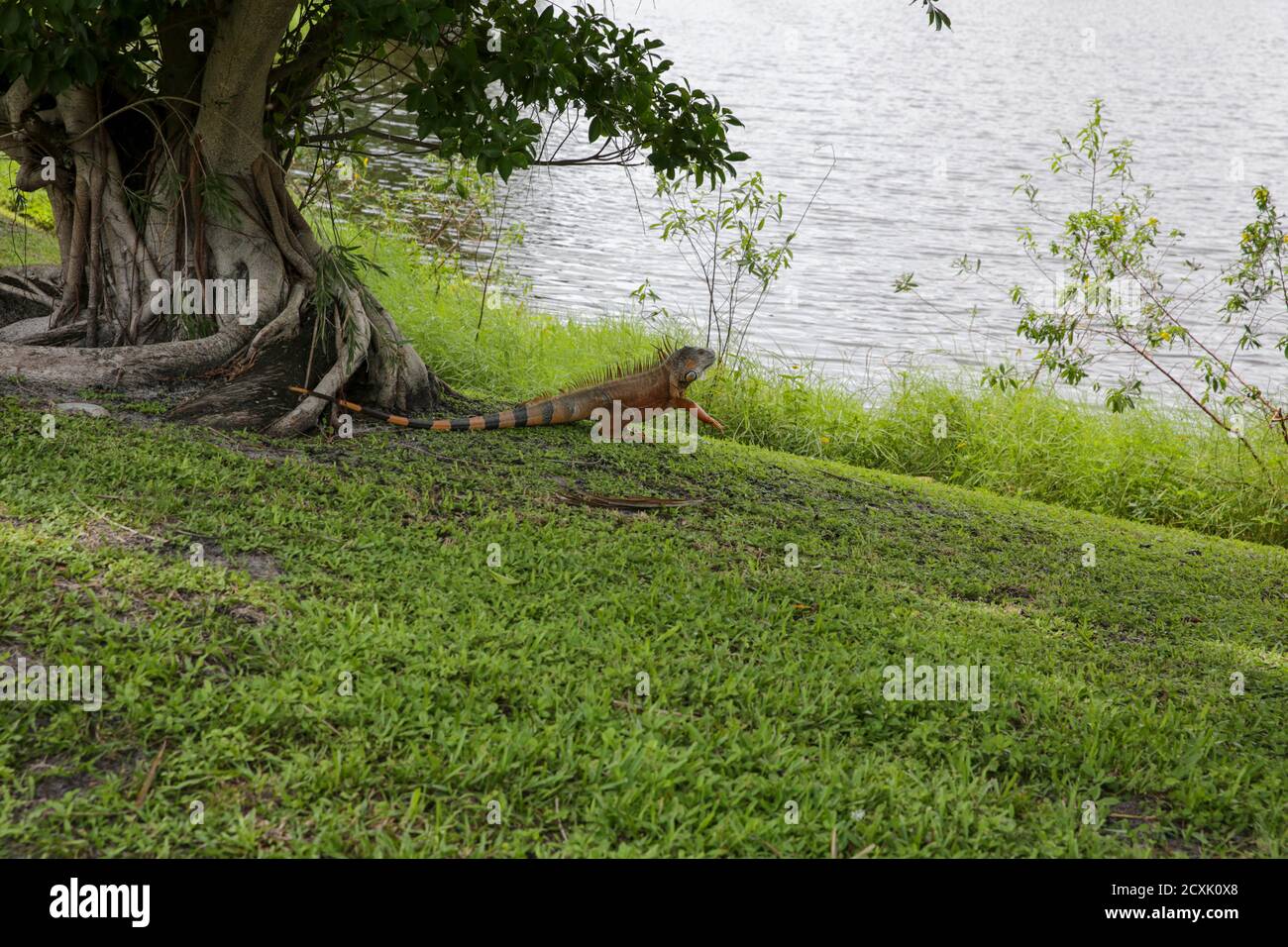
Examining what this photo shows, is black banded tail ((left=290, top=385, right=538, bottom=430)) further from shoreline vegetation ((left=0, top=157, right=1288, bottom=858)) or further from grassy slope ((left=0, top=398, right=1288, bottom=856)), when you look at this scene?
grassy slope ((left=0, top=398, right=1288, bottom=856))

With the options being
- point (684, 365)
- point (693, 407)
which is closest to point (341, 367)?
point (684, 365)

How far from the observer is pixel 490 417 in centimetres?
645

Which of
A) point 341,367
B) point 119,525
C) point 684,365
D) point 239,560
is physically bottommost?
point 239,560

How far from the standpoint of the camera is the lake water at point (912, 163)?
14.5m

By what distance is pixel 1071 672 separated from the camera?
4.05 m

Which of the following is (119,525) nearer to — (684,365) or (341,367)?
(341,367)

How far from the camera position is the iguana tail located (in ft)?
19.8

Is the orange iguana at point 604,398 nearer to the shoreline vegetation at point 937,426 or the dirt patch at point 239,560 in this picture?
the shoreline vegetation at point 937,426

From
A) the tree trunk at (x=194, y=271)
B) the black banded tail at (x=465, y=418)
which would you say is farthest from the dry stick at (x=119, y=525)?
the black banded tail at (x=465, y=418)

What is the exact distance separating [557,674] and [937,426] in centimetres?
604

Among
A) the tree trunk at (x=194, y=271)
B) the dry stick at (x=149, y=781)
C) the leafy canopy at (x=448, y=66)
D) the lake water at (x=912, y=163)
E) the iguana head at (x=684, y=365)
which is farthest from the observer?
the lake water at (x=912, y=163)

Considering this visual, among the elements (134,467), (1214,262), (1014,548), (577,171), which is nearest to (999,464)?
(1014,548)

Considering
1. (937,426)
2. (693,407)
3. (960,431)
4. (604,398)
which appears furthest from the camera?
(960,431)

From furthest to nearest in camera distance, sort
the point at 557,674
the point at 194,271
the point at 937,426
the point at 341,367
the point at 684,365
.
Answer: the point at 937,426 → the point at 684,365 → the point at 194,271 → the point at 341,367 → the point at 557,674
